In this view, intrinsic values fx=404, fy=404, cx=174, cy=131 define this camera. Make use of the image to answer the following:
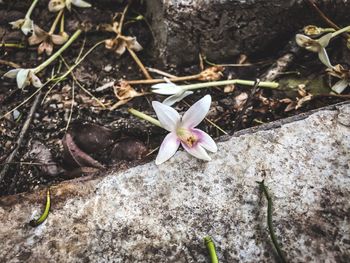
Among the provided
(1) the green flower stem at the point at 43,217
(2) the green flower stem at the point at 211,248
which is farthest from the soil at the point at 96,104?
(2) the green flower stem at the point at 211,248

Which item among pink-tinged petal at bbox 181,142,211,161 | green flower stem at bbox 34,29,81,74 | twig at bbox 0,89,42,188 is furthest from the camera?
green flower stem at bbox 34,29,81,74

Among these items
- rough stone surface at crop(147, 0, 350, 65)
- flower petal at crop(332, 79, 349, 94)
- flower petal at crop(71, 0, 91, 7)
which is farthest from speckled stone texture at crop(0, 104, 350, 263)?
flower petal at crop(71, 0, 91, 7)

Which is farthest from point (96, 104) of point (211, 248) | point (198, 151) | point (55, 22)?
point (211, 248)

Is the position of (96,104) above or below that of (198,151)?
below

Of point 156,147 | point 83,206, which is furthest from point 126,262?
point 156,147

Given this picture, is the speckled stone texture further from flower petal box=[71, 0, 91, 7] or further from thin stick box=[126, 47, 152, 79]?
flower petal box=[71, 0, 91, 7]

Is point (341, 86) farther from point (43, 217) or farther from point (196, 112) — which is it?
point (43, 217)

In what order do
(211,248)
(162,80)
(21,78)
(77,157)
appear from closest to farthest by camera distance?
(211,248) → (77,157) → (21,78) → (162,80)
